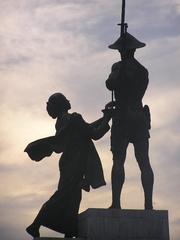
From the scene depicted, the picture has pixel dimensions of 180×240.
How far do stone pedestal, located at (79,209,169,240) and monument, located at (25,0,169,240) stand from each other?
0.06ft

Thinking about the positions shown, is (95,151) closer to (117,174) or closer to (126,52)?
(117,174)

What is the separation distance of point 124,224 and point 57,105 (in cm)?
287

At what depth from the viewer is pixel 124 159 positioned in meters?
12.0

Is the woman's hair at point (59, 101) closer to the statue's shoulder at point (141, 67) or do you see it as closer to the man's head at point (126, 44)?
the man's head at point (126, 44)

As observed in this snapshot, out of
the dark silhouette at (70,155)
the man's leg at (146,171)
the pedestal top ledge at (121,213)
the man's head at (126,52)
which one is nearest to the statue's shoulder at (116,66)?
the man's head at (126,52)

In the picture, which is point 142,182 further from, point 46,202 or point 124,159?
point 46,202

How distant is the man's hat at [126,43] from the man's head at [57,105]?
1.47 meters

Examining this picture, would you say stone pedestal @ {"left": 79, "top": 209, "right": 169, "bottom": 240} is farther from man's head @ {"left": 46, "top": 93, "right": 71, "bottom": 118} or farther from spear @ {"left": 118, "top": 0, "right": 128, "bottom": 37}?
spear @ {"left": 118, "top": 0, "right": 128, "bottom": 37}

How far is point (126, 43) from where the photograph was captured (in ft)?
40.8

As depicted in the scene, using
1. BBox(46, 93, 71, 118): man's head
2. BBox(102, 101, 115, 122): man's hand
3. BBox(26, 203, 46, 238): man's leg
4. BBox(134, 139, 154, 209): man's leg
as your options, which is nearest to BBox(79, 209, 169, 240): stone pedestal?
BBox(134, 139, 154, 209): man's leg

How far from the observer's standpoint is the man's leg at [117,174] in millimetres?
11859

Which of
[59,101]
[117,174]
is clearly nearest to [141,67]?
[59,101]

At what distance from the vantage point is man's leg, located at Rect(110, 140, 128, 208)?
38.9 ft

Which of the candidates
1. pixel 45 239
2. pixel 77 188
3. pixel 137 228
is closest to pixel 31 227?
pixel 45 239
